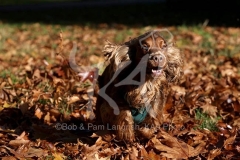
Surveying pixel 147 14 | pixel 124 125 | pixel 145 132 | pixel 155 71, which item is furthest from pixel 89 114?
pixel 147 14

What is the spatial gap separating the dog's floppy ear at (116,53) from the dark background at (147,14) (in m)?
9.00

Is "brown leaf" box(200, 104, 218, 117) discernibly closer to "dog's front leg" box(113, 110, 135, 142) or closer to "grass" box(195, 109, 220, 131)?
"grass" box(195, 109, 220, 131)

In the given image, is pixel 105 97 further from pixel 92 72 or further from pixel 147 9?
pixel 147 9

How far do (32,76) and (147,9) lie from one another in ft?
40.0

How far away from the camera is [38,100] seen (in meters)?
5.45

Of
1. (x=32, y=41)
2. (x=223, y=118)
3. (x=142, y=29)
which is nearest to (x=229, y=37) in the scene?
(x=142, y=29)

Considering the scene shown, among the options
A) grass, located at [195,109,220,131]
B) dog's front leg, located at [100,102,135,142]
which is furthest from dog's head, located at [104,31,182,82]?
grass, located at [195,109,220,131]

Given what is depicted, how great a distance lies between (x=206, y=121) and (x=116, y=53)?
168cm

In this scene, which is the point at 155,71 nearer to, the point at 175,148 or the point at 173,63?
the point at 173,63

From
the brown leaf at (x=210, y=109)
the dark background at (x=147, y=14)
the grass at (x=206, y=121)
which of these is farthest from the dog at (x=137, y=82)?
the dark background at (x=147, y=14)

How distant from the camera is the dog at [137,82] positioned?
3.72m

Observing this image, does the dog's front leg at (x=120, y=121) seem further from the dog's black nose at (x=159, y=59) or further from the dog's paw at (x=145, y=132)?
the dog's black nose at (x=159, y=59)

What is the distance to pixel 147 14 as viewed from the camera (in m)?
16.3

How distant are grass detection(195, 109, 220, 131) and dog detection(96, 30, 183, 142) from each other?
0.84 metres
